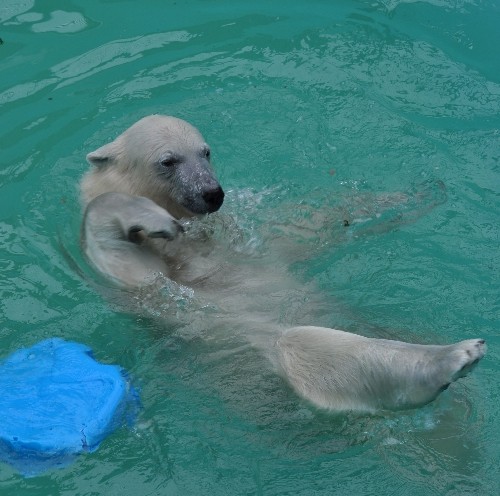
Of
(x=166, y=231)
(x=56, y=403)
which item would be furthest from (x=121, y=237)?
(x=56, y=403)

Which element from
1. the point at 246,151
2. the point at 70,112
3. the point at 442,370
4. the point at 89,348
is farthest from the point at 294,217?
the point at 70,112

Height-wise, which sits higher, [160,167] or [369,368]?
[160,167]

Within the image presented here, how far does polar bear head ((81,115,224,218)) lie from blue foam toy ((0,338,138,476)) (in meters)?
0.98

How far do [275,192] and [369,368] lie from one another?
6.77 feet

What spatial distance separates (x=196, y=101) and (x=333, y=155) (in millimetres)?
1236

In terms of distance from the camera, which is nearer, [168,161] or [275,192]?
[168,161]

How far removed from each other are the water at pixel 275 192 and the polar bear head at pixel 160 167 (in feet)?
1.25

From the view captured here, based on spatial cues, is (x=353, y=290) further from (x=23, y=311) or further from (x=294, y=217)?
(x=23, y=311)

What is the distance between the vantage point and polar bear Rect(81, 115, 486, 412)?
3.29 meters

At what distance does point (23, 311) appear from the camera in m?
4.36

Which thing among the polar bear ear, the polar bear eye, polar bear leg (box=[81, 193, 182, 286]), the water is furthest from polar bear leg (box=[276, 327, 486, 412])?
the polar bear ear

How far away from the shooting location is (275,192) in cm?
521

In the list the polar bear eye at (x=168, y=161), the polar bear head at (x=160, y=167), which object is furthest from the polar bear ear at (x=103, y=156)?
the polar bear eye at (x=168, y=161)

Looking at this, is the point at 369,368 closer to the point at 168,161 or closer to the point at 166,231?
the point at 166,231
